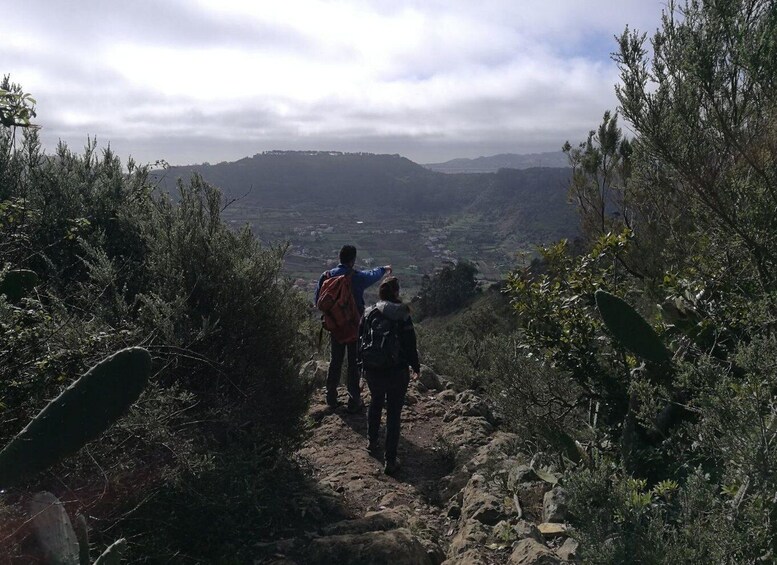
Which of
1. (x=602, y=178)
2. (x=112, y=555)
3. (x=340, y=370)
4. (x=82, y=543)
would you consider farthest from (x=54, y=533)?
(x=602, y=178)

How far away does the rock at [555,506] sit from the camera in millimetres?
3582

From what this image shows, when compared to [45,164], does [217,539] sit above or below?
below

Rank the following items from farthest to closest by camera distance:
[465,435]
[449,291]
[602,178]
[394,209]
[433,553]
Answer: [394,209], [449,291], [602,178], [465,435], [433,553]

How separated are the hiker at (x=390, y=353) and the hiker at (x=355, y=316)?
0.80 meters

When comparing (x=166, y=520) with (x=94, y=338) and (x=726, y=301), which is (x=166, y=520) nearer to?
(x=94, y=338)

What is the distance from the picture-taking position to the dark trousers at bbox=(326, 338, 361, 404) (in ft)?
19.4

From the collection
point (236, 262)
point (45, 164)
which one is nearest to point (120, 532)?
point (236, 262)

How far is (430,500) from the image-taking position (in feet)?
15.1

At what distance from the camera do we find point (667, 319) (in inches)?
167

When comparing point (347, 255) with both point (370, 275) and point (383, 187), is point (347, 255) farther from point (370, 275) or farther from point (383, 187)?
point (383, 187)

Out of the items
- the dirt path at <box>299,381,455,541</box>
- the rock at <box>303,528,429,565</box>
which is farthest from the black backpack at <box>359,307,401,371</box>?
the rock at <box>303,528,429,565</box>

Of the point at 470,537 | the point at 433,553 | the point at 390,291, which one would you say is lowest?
the point at 433,553

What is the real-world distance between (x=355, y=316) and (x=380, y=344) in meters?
1.03

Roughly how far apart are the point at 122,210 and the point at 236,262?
1.59m
